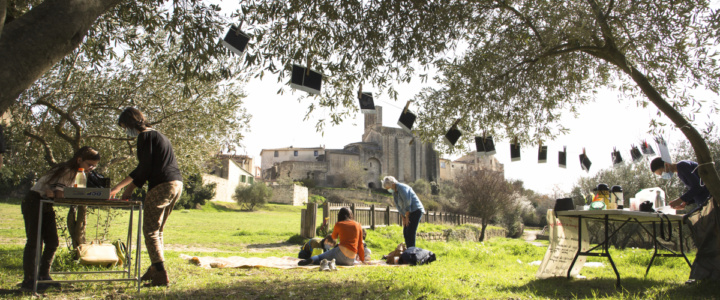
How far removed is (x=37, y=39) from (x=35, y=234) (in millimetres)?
1897

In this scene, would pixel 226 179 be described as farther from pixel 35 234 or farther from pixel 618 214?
pixel 618 214

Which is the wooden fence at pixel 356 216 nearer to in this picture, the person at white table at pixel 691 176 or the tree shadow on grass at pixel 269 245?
the tree shadow on grass at pixel 269 245

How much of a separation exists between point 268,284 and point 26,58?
2.84 m

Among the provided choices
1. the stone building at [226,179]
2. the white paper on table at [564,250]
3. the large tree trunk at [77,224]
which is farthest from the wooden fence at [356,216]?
the stone building at [226,179]

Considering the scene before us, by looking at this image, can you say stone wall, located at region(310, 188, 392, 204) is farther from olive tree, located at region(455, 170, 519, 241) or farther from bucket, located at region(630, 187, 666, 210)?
bucket, located at region(630, 187, 666, 210)

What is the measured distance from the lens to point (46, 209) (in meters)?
3.88

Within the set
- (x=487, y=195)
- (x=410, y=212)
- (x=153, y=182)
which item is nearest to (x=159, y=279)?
(x=153, y=182)

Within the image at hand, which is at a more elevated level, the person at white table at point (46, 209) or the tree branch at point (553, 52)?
the tree branch at point (553, 52)

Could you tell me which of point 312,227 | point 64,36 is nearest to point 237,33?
point 64,36

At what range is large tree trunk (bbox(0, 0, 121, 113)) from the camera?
256 centimetres

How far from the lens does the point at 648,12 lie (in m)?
5.89

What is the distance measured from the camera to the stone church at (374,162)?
70250 mm

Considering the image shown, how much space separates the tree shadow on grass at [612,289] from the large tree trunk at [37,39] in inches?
158

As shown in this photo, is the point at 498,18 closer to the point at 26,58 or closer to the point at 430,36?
the point at 430,36
